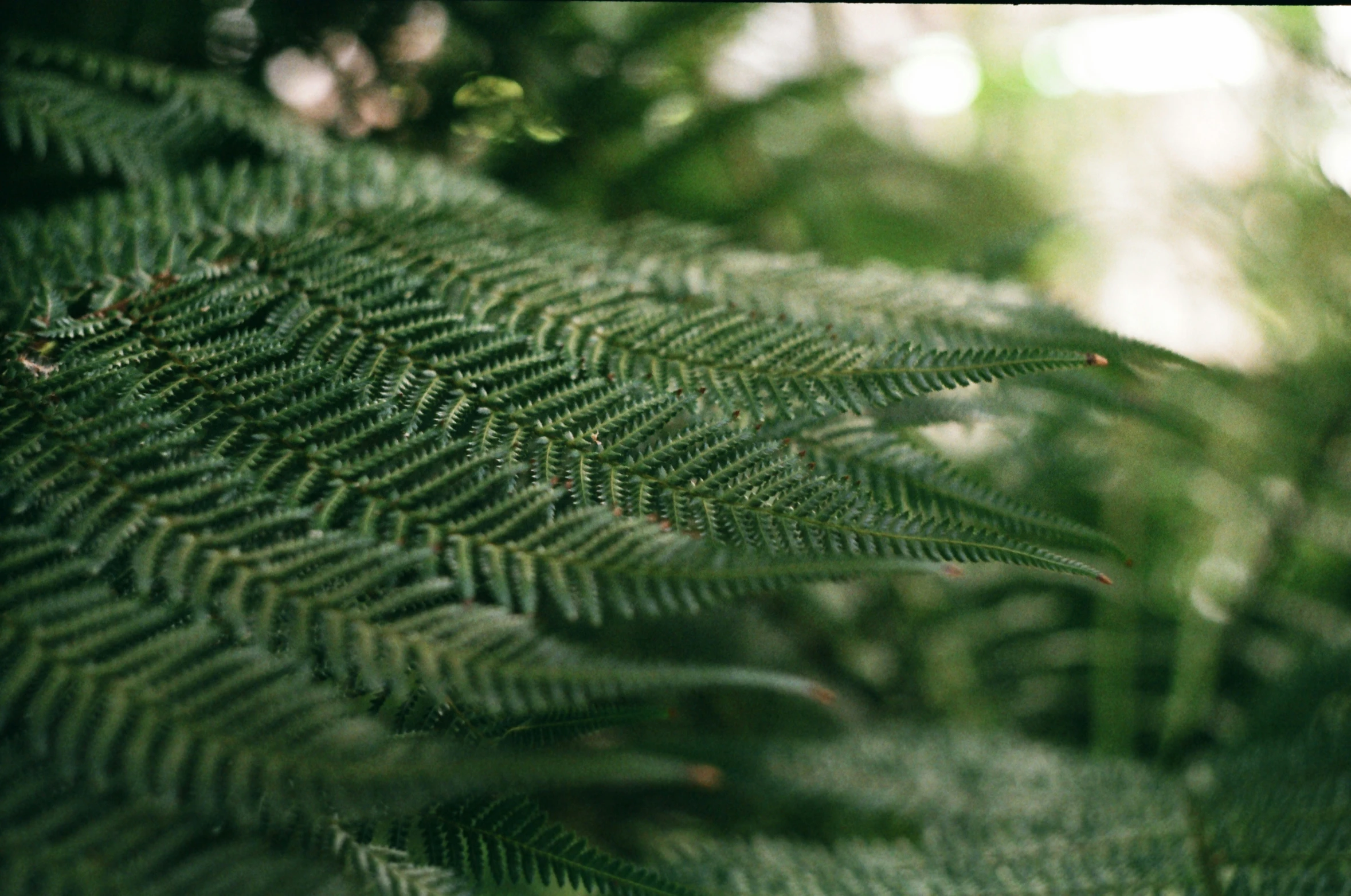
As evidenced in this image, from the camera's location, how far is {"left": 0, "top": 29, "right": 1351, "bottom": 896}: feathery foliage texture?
0.30 m

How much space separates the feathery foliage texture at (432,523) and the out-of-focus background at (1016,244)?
0.24 metres

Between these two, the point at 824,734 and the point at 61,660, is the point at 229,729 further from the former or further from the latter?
the point at 824,734

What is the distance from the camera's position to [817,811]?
814mm

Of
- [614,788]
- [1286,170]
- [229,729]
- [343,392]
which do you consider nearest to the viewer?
[229,729]

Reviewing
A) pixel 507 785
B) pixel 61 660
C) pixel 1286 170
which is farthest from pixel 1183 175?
pixel 61 660

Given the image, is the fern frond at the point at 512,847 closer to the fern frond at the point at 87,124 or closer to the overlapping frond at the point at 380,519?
the overlapping frond at the point at 380,519

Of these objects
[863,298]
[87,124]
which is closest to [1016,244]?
[863,298]

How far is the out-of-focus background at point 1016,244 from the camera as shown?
879 millimetres

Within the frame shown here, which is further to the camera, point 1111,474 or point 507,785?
point 1111,474

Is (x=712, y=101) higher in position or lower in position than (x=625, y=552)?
higher

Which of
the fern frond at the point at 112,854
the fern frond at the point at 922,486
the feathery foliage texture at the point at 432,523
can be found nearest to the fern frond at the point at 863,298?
the feathery foliage texture at the point at 432,523

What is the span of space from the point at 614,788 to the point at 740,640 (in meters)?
0.19

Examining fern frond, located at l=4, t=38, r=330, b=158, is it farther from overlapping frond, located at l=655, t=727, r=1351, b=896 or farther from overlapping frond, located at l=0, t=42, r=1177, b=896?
overlapping frond, located at l=655, t=727, r=1351, b=896

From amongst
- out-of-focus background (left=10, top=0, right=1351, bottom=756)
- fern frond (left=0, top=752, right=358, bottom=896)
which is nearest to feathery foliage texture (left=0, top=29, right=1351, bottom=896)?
fern frond (left=0, top=752, right=358, bottom=896)
